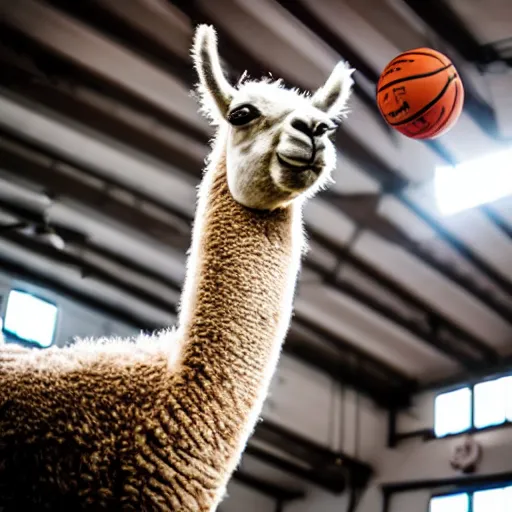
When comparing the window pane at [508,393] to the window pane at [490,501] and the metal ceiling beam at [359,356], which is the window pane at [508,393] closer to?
the window pane at [490,501]

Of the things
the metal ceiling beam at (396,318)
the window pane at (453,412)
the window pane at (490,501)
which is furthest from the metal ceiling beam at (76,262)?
the window pane at (490,501)

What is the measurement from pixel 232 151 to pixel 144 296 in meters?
7.87

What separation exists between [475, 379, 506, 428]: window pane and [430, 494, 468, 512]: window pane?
85 centimetres

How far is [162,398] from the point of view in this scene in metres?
1.10

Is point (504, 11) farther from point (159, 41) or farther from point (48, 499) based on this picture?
point (48, 499)

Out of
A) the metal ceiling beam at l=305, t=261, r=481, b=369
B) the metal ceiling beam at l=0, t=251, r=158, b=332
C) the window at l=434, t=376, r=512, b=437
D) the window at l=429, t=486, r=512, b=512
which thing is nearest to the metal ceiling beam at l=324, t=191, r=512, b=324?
the metal ceiling beam at l=305, t=261, r=481, b=369

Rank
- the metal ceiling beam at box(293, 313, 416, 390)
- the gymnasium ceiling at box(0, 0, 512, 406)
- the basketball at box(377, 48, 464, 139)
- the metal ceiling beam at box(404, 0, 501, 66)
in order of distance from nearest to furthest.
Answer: the basketball at box(377, 48, 464, 139)
the metal ceiling beam at box(404, 0, 501, 66)
the gymnasium ceiling at box(0, 0, 512, 406)
the metal ceiling beam at box(293, 313, 416, 390)

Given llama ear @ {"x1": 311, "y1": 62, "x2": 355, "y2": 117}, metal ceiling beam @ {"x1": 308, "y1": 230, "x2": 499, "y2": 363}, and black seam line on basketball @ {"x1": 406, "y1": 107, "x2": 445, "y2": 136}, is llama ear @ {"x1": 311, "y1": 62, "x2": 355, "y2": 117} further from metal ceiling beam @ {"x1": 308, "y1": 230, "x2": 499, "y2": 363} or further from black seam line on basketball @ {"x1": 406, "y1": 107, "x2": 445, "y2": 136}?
metal ceiling beam @ {"x1": 308, "y1": 230, "x2": 499, "y2": 363}

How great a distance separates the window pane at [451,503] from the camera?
8820mm

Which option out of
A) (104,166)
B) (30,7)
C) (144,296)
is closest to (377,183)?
(104,166)

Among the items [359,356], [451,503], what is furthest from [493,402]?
[359,356]

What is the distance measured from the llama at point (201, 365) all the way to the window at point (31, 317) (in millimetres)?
7379

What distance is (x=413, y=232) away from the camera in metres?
7.02

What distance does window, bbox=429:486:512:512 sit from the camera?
840 centimetres
